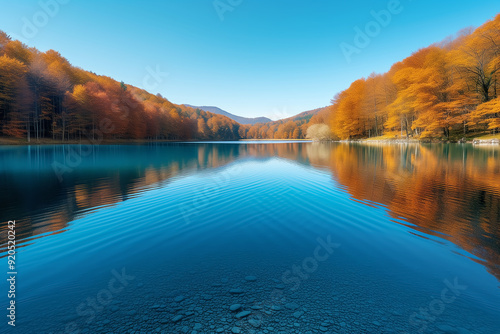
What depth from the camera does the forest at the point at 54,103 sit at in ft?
157

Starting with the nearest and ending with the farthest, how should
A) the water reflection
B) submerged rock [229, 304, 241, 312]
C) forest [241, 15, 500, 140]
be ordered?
submerged rock [229, 304, 241, 312]
the water reflection
forest [241, 15, 500, 140]

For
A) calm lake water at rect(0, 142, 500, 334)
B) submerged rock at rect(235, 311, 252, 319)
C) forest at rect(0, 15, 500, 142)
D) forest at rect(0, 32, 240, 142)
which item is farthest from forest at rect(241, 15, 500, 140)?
forest at rect(0, 32, 240, 142)

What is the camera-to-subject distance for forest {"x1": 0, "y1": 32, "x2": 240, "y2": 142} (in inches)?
1885

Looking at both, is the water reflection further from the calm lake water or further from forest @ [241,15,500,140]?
forest @ [241,15,500,140]

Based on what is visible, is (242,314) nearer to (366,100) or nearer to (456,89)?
(456,89)

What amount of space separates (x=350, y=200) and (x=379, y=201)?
112 cm

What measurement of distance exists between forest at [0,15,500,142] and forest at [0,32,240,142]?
0.17m

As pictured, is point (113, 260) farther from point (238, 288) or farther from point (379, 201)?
point (379, 201)

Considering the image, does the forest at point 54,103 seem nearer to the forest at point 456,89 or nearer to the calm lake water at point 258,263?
the calm lake water at point 258,263

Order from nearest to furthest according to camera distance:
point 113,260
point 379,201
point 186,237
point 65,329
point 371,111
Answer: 1. point 65,329
2. point 113,260
3. point 186,237
4. point 379,201
5. point 371,111

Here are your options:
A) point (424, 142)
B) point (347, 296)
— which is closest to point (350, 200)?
point (347, 296)

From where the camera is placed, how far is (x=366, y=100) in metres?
60.4

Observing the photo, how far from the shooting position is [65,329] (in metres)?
2.96

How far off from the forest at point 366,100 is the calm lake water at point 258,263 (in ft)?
132
